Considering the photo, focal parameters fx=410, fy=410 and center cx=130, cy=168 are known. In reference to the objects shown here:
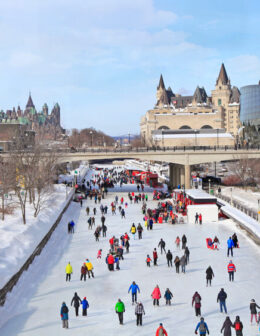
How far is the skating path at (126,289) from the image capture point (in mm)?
12461

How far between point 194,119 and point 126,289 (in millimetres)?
107648

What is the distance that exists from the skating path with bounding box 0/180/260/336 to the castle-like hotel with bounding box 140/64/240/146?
6099cm

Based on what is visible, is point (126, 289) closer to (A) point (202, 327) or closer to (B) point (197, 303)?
(B) point (197, 303)

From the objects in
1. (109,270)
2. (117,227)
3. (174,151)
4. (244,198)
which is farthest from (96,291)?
(174,151)

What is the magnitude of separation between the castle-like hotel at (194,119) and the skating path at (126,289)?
200 ft

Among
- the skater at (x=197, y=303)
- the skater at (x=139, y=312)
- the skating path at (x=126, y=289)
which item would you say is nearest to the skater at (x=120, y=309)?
the skating path at (x=126, y=289)

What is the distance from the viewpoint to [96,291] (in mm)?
15586

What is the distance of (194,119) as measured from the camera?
120000mm

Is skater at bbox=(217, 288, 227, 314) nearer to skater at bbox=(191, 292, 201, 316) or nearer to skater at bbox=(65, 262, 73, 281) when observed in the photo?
skater at bbox=(191, 292, 201, 316)

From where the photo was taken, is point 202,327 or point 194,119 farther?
point 194,119

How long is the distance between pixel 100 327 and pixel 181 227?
16189 mm

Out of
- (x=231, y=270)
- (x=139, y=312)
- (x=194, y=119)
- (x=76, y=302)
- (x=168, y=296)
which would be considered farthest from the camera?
(x=194, y=119)

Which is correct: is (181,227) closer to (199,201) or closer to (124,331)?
(199,201)

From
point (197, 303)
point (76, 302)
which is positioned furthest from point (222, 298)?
point (76, 302)
